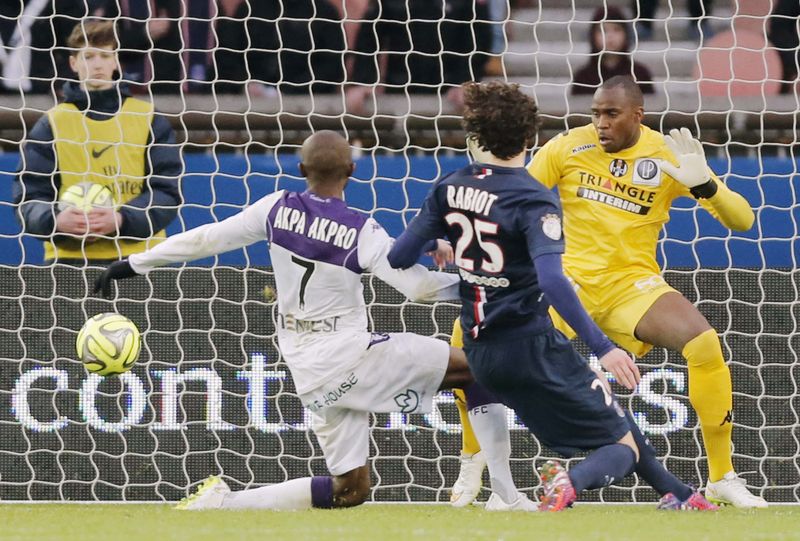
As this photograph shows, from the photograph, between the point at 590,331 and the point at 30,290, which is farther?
the point at 30,290

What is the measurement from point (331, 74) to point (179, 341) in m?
3.37

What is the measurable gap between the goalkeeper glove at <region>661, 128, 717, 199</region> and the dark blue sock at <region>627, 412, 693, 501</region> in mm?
1038

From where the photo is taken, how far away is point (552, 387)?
5.17 metres

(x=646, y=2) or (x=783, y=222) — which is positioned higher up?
(x=646, y=2)

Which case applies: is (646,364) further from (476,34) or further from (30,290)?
(476,34)

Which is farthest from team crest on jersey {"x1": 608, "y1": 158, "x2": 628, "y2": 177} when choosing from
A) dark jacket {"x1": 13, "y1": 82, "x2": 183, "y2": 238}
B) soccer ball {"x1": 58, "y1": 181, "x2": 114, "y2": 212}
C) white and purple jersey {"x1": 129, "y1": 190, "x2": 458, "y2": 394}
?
soccer ball {"x1": 58, "y1": 181, "x2": 114, "y2": 212}

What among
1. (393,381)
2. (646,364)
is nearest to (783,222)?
(646,364)

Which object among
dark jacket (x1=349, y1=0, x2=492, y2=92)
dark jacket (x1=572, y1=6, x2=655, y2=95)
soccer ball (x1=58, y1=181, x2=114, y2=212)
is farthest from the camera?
dark jacket (x1=349, y1=0, x2=492, y2=92)

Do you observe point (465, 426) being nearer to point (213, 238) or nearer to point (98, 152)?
point (213, 238)

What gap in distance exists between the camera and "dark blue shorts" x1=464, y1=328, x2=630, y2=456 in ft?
17.0

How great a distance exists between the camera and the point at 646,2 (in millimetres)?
10609

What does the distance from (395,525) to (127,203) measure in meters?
2.97

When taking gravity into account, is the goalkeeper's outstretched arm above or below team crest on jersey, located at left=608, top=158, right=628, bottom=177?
below

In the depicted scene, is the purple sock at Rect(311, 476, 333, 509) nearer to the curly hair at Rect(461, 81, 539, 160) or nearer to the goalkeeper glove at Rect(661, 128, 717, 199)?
the curly hair at Rect(461, 81, 539, 160)
